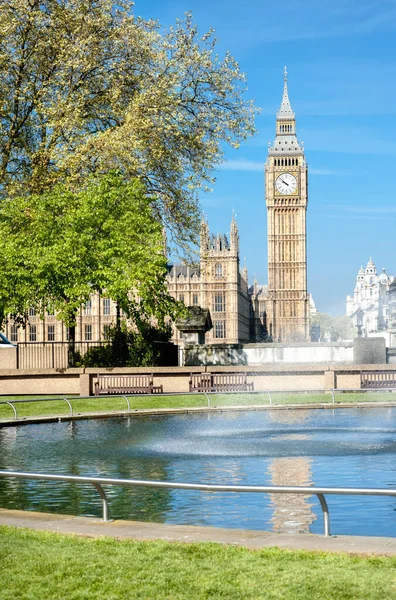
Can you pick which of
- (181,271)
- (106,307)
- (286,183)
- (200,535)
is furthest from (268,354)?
(286,183)

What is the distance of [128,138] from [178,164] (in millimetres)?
4069

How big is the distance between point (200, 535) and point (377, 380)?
2427 centimetres

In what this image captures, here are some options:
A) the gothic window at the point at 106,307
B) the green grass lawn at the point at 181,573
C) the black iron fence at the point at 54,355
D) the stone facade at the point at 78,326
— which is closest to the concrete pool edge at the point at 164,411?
the black iron fence at the point at 54,355

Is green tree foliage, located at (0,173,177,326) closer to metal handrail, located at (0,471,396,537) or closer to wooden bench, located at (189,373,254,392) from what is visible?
wooden bench, located at (189,373,254,392)

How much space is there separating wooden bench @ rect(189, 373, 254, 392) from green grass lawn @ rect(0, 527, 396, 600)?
23.0 metres

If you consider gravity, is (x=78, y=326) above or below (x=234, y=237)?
below

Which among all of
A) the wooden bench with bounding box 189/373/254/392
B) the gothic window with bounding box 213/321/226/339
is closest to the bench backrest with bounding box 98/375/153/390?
the wooden bench with bounding box 189/373/254/392

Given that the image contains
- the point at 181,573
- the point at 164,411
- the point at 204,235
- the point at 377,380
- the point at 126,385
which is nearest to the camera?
the point at 181,573

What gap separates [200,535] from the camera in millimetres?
8406

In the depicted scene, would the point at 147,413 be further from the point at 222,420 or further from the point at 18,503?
the point at 18,503

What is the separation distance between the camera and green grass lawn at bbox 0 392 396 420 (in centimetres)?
2675

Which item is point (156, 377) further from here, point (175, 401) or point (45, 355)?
point (45, 355)

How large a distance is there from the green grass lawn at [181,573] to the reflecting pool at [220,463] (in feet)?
7.17

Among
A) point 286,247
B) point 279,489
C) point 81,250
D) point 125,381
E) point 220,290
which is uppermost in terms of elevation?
point 286,247
